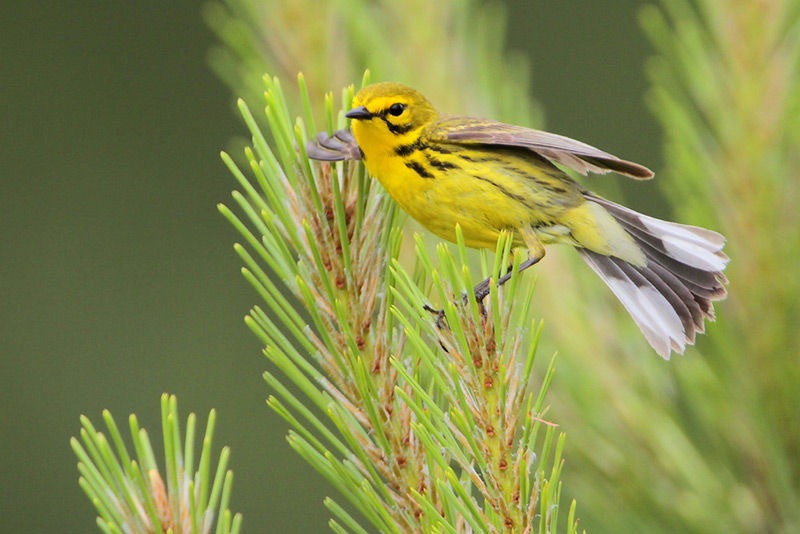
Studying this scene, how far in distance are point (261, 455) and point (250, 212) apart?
3479 millimetres

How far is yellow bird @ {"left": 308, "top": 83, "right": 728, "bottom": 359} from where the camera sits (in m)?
1.34

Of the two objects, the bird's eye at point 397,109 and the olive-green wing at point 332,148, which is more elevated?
the bird's eye at point 397,109

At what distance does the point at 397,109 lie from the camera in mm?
1584

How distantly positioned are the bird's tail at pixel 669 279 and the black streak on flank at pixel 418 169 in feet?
1.17

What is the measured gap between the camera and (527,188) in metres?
1.65

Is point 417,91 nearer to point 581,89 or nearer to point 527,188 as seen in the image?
point 527,188

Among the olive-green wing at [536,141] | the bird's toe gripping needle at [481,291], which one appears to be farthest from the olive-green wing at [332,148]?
the olive-green wing at [536,141]

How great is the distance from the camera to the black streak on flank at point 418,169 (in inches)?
60.6

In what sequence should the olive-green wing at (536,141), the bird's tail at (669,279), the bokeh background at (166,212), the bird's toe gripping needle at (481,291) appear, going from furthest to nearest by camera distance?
the bokeh background at (166,212), the olive-green wing at (536,141), the bird's tail at (669,279), the bird's toe gripping needle at (481,291)

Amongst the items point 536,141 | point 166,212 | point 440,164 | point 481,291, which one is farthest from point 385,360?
point 166,212

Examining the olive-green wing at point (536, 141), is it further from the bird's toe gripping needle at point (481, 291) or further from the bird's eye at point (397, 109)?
the bird's toe gripping needle at point (481, 291)

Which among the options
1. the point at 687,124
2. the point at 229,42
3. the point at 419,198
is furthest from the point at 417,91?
the point at 687,124

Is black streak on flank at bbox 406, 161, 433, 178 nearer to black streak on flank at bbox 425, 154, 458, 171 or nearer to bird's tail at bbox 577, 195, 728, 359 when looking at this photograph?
black streak on flank at bbox 425, 154, 458, 171

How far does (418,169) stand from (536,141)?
9.7 inches
